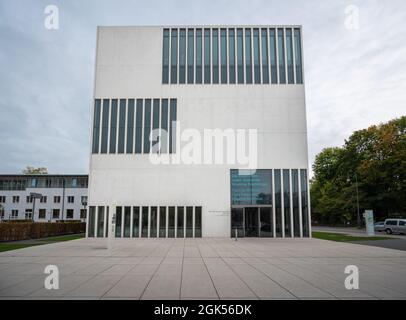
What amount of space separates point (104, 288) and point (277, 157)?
24.6 metres

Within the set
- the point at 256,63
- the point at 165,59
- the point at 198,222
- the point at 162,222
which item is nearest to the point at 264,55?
the point at 256,63

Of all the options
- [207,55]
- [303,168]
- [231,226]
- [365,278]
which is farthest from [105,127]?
[365,278]

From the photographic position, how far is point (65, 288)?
7.82m

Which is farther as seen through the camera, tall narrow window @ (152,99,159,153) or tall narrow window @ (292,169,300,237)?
tall narrow window @ (152,99,159,153)

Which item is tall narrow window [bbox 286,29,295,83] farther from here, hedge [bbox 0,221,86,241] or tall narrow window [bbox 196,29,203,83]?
hedge [bbox 0,221,86,241]

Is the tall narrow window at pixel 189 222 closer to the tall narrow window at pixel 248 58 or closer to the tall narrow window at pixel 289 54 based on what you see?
the tall narrow window at pixel 248 58

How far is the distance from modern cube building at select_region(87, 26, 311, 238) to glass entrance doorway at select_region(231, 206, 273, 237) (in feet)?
0.32

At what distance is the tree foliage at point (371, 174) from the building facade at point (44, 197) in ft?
173

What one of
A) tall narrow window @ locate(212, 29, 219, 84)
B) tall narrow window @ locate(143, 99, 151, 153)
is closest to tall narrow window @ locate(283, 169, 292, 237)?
tall narrow window @ locate(212, 29, 219, 84)

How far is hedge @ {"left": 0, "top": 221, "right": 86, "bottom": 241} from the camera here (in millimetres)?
22859

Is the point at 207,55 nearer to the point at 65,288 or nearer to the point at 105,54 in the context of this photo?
the point at 105,54

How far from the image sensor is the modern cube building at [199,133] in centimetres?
2911

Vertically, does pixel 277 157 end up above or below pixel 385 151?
below

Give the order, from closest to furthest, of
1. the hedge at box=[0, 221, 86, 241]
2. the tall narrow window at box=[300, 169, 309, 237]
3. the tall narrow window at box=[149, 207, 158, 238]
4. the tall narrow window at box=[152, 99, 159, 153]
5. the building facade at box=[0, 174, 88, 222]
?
the hedge at box=[0, 221, 86, 241], the tall narrow window at box=[149, 207, 158, 238], the tall narrow window at box=[300, 169, 309, 237], the tall narrow window at box=[152, 99, 159, 153], the building facade at box=[0, 174, 88, 222]
